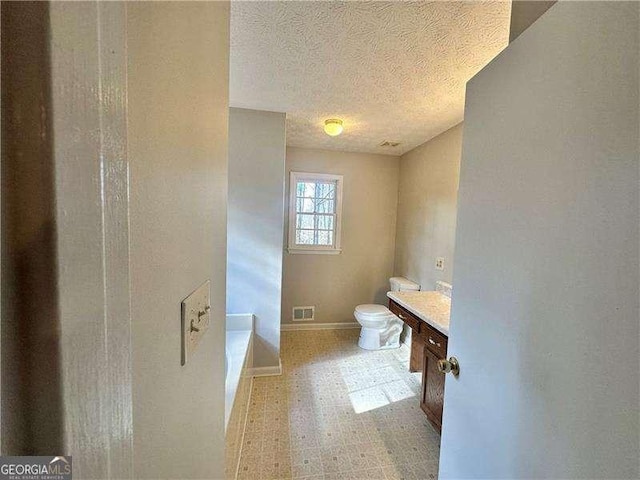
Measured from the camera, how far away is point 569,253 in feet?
1.89

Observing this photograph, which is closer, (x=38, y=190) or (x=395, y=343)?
(x=38, y=190)

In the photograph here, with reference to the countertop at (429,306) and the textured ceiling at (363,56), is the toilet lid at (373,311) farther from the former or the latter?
the textured ceiling at (363,56)

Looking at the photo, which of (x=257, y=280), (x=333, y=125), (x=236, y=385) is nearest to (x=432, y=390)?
(x=236, y=385)

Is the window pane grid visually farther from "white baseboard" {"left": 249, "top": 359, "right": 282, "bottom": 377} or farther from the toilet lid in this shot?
"white baseboard" {"left": 249, "top": 359, "right": 282, "bottom": 377}

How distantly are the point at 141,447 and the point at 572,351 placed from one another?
2.77 ft

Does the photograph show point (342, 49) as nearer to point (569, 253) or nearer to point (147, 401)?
point (569, 253)

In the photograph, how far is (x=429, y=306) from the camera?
1.92 metres

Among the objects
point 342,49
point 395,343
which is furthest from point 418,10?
point 395,343

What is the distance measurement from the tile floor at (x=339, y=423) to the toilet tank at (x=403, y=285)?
751 mm

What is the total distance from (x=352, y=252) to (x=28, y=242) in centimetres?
321

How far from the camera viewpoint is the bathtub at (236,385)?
4.05ft

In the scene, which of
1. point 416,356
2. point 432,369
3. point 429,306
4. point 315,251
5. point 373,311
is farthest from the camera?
point 315,251

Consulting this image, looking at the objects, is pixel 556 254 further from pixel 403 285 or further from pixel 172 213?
pixel 403 285

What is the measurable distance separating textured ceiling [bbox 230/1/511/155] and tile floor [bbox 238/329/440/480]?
2.31m
